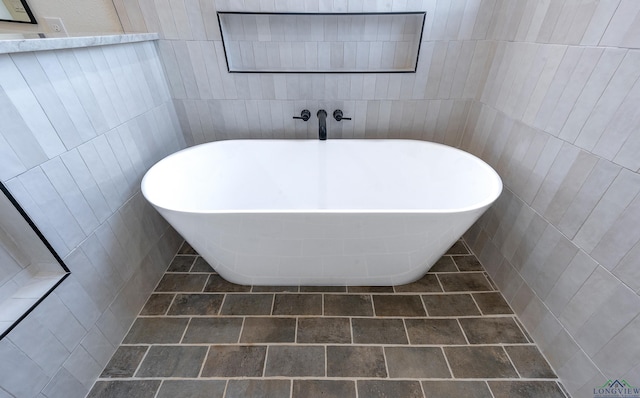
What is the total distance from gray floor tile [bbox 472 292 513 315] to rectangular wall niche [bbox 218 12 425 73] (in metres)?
1.35

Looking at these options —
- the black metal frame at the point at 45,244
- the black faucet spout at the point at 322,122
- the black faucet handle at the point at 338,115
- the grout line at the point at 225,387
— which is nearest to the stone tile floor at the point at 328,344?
the grout line at the point at 225,387

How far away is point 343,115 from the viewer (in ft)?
5.52

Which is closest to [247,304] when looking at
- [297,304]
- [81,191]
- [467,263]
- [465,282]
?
[297,304]

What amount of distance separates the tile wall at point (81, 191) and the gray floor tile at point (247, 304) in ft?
1.49

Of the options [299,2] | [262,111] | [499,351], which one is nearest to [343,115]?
[262,111]

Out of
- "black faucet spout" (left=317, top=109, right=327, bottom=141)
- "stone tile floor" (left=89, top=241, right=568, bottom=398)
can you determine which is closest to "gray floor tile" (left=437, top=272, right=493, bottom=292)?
"stone tile floor" (left=89, top=241, right=568, bottom=398)

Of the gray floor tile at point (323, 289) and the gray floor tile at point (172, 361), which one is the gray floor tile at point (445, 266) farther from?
the gray floor tile at point (172, 361)

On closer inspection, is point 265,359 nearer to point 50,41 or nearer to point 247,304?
point 247,304

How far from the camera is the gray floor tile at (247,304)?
132 cm

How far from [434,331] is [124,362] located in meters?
1.43

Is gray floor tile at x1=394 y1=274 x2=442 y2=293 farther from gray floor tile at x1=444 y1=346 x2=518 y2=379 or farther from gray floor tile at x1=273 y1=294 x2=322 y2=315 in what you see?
gray floor tile at x1=273 y1=294 x2=322 y2=315

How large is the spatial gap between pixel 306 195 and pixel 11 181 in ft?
4.40

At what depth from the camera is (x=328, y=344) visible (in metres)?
1.18

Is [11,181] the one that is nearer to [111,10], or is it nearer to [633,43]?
[111,10]
